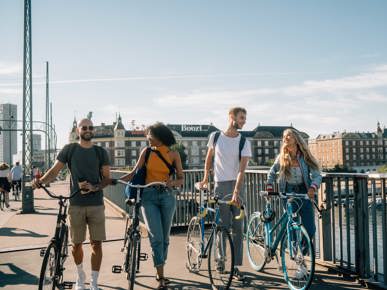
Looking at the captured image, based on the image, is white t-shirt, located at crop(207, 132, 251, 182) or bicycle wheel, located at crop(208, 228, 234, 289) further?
white t-shirt, located at crop(207, 132, 251, 182)

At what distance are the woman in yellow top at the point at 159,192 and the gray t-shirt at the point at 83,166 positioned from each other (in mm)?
524

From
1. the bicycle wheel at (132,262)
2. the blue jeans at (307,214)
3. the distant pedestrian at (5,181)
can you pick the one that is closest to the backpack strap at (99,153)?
the bicycle wheel at (132,262)

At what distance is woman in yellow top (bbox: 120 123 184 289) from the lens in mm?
5082

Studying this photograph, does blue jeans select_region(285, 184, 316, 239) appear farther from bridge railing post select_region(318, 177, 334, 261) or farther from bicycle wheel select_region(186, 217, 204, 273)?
bicycle wheel select_region(186, 217, 204, 273)

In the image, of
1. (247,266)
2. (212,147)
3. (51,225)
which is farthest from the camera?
(51,225)

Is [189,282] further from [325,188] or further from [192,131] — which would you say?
[192,131]

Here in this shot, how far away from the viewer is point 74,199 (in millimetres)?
4801

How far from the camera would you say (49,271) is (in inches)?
182

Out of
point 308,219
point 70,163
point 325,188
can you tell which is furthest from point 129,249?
point 325,188

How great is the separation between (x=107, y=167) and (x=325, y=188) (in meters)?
2.95

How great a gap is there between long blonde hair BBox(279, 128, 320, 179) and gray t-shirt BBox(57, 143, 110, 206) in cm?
221

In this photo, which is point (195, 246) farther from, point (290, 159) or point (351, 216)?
point (351, 216)

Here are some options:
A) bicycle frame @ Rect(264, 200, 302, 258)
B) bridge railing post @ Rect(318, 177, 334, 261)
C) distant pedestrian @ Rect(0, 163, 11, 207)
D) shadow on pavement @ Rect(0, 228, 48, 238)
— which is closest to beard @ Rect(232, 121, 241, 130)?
bicycle frame @ Rect(264, 200, 302, 258)

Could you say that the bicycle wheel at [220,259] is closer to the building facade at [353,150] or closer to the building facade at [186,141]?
the building facade at [186,141]
